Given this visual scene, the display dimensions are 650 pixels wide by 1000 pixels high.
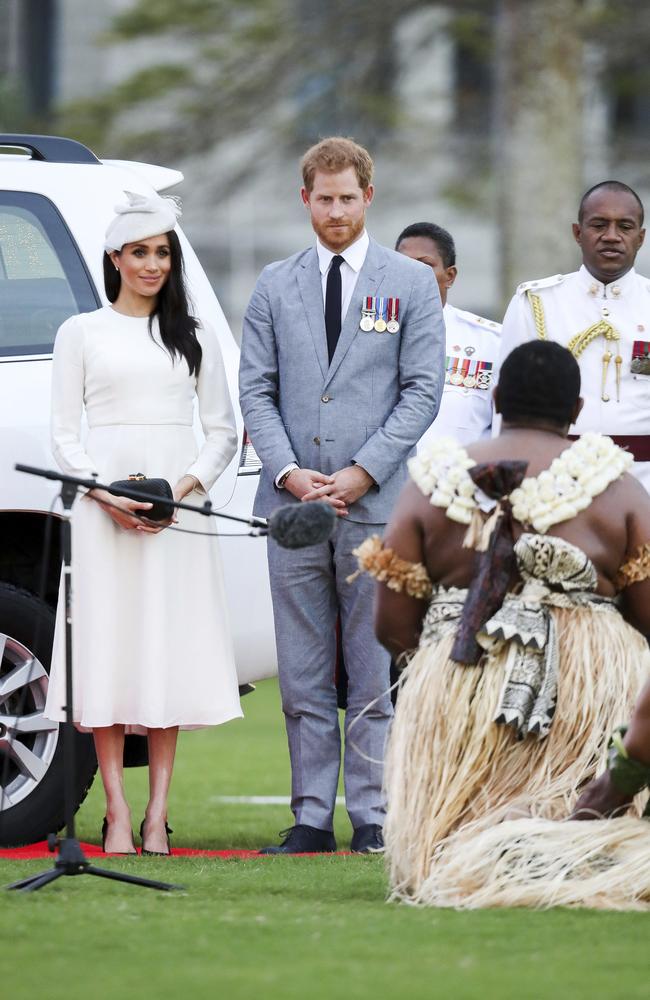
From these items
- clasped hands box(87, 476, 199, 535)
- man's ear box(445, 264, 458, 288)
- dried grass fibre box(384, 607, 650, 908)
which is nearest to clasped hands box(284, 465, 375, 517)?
clasped hands box(87, 476, 199, 535)

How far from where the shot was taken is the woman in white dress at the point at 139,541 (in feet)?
22.0

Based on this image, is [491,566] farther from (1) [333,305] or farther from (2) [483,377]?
(2) [483,377]

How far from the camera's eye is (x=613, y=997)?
4.26m

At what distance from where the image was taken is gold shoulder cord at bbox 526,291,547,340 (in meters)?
7.29

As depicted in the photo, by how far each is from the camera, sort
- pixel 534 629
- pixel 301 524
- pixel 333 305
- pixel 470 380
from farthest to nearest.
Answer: pixel 470 380, pixel 333 305, pixel 301 524, pixel 534 629

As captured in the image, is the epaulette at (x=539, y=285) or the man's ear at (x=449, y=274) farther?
the man's ear at (x=449, y=274)

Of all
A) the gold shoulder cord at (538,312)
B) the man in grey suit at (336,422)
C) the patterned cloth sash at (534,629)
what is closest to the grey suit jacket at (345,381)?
the man in grey suit at (336,422)

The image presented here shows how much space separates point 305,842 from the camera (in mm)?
6902

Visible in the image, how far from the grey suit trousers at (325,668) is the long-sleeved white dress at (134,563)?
246mm

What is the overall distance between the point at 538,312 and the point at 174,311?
128cm

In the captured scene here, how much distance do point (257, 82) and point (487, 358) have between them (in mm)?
17336

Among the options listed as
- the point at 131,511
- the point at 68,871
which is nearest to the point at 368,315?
the point at 131,511

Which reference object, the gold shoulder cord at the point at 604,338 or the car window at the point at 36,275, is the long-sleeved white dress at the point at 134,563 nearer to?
the car window at the point at 36,275

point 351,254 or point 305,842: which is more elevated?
point 351,254
